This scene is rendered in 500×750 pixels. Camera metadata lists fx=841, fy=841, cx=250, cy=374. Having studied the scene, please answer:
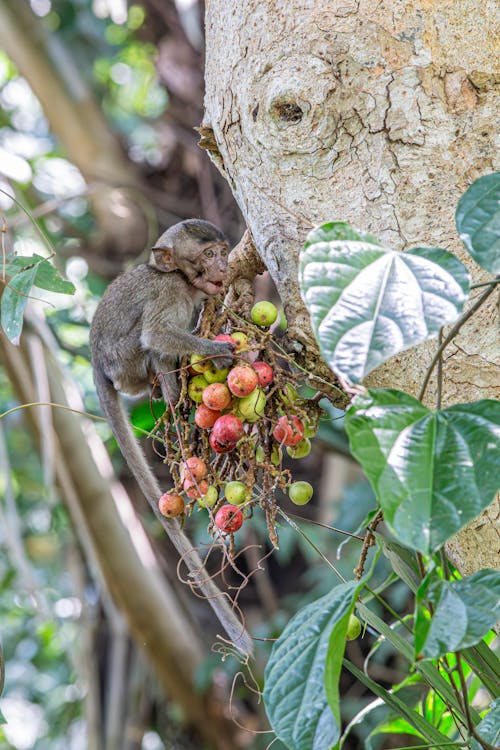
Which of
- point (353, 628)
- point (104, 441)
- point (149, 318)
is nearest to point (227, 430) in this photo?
point (353, 628)

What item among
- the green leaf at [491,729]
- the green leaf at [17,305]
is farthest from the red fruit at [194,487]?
the green leaf at [491,729]

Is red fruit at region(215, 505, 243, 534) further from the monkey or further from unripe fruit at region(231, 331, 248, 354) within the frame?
the monkey

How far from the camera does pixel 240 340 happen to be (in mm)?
1247


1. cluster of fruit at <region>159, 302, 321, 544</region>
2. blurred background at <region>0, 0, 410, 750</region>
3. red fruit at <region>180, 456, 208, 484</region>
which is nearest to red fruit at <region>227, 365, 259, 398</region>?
cluster of fruit at <region>159, 302, 321, 544</region>

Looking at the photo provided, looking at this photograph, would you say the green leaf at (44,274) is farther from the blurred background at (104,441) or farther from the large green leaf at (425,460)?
the blurred background at (104,441)

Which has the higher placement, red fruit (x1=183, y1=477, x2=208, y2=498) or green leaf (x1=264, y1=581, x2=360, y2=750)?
red fruit (x1=183, y1=477, x2=208, y2=498)

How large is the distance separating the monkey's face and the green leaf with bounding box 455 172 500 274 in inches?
25.8

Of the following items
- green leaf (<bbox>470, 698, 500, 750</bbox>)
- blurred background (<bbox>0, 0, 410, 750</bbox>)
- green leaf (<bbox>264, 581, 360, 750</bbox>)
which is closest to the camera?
green leaf (<bbox>264, 581, 360, 750</bbox>)

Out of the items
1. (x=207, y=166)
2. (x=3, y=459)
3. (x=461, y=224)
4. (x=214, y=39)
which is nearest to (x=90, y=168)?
(x=207, y=166)

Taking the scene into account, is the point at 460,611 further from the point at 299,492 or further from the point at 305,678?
the point at 299,492

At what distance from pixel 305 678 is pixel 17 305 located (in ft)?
2.44

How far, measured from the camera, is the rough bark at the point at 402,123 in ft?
3.74

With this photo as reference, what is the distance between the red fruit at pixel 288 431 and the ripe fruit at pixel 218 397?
0.26 feet

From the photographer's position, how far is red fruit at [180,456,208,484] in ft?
3.84
